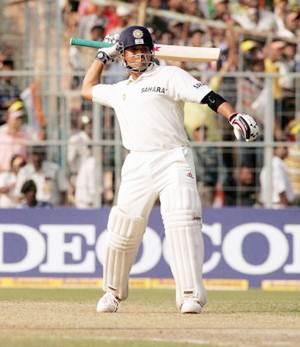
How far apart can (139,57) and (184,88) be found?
0.44 meters

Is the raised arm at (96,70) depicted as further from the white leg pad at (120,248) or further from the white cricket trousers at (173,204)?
the white leg pad at (120,248)

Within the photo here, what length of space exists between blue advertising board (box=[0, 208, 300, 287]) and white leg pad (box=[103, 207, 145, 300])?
18.9 ft

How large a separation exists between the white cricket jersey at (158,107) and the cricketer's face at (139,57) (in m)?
0.07

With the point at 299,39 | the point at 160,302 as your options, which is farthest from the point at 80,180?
the point at 160,302

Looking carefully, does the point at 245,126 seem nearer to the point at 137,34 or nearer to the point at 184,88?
the point at 184,88

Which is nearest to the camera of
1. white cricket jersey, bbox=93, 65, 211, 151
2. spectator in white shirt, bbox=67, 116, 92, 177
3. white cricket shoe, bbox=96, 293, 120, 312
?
white cricket jersey, bbox=93, 65, 211, 151

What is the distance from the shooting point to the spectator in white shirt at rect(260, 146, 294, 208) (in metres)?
15.7

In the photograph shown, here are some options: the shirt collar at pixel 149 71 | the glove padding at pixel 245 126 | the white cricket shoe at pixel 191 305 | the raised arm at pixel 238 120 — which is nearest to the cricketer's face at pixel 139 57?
the shirt collar at pixel 149 71

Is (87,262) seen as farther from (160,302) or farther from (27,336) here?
(27,336)

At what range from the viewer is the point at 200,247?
9.30m

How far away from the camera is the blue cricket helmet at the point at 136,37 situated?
365 inches

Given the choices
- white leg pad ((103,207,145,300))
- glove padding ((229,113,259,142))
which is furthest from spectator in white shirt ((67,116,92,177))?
glove padding ((229,113,259,142))

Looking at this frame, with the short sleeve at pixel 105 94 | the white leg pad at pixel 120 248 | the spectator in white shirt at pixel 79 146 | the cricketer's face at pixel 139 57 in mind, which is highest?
the cricketer's face at pixel 139 57

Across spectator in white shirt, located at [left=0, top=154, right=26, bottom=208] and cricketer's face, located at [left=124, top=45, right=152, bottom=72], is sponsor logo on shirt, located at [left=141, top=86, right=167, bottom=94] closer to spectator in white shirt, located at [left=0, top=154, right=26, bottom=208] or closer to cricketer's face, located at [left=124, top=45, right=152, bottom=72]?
cricketer's face, located at [left=124, top=45, right=152, bottom=72]
